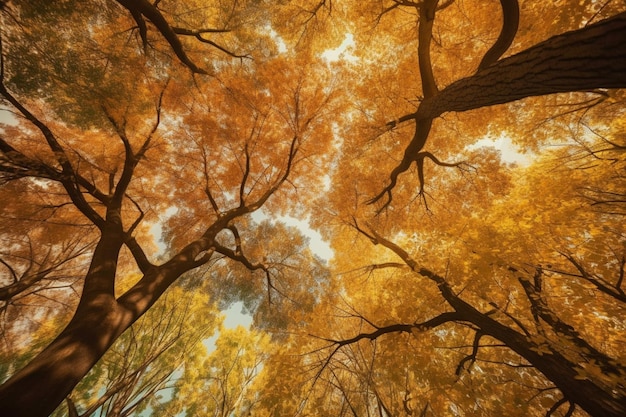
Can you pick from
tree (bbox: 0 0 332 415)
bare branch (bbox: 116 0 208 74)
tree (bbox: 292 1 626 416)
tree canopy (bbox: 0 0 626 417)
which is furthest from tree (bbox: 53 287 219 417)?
bare branch (bbox: 116 0 208 74)

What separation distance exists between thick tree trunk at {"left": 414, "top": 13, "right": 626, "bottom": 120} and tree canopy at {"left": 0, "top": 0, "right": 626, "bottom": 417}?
1 cm

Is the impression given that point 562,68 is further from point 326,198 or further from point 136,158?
point 136,158

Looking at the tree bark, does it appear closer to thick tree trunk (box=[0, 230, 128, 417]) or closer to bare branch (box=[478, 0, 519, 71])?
bare branch (box=[478, 0, 519, 71])

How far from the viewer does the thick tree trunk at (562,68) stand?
1407 millimetres

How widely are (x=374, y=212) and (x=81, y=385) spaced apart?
449 inches

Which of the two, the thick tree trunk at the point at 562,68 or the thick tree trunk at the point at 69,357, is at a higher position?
the thick tree trunk at the point at 562,68

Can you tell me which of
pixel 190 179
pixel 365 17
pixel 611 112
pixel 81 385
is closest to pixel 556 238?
pixel 611 112

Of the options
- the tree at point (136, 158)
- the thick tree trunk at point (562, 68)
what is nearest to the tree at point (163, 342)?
the tree at point (136, 158)

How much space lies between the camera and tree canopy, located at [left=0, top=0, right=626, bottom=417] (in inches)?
115

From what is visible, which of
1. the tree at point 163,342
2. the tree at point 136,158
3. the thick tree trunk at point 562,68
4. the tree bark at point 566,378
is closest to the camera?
the thick tree trunk at point 562,68

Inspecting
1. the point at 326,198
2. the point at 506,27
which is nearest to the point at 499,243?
the point at 506,27

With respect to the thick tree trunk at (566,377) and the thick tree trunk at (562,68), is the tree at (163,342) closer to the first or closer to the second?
the thick tree trunk at (566,377)

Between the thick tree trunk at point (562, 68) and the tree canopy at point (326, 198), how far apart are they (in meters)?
0.01

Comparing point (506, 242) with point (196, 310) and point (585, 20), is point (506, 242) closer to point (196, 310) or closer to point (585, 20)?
point (585, 20)
